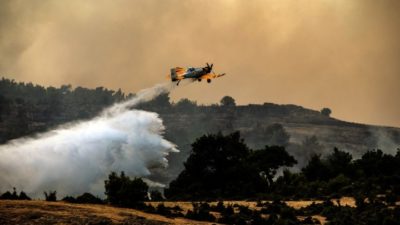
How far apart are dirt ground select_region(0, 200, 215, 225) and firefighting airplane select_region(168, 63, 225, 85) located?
2734 cm

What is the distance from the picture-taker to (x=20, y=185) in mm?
111000

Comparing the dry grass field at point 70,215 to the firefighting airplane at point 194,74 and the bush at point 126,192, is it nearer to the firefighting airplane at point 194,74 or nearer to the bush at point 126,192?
the bush at point 126,192

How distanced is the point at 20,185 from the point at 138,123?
23.5m

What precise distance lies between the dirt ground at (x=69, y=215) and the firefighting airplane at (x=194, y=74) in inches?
1076

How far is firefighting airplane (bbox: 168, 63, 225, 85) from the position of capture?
248ft

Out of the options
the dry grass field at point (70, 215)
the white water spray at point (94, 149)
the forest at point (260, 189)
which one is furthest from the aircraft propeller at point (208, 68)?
the dry grass field at point (70, 215)

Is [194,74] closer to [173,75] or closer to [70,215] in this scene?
[173,75]

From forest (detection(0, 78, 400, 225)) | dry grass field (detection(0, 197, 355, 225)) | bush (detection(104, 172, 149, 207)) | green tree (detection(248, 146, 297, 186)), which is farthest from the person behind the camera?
green tree (detection(248, 146, 297, 186))

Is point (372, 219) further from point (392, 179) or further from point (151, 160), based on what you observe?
point (151, 160)

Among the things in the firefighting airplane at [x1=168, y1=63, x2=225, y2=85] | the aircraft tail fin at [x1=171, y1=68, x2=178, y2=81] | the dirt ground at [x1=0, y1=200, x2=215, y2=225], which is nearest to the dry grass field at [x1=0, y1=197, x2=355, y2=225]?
the dirt ground at [x1=0, y1=200, x2=215, y2=225]

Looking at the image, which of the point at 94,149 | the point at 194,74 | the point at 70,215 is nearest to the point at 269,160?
the point at 194,74

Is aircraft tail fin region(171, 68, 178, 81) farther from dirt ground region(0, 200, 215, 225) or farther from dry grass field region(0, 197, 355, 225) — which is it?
dirt ground region(0, 200, 215, 225)

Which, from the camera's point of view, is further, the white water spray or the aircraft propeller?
the white water spray

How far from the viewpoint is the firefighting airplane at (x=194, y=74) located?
7557 centimetres
